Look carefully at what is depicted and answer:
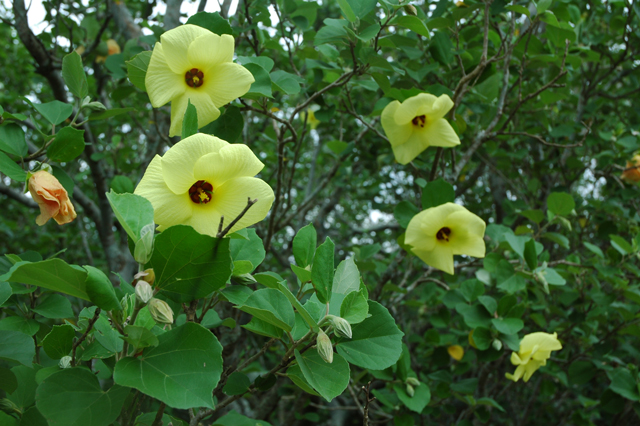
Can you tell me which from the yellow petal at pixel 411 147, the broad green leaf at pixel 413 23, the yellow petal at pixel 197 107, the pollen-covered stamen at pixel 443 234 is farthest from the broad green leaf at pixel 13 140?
the pollen-covered stamen at pixel 443 234

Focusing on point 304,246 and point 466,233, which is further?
point 466,233

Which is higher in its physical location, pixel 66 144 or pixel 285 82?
pixel 285 82

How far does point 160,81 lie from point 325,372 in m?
0.83

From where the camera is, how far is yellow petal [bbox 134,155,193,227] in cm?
94

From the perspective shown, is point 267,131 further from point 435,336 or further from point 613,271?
point 613,271

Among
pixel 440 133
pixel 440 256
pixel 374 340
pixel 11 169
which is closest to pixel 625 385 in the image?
pixel 440 256

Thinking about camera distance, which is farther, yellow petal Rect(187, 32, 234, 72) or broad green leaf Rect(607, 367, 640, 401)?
broad green leaf Rect(607, 367, 640, 401)

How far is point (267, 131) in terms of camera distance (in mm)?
2844

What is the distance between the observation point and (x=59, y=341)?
103cm

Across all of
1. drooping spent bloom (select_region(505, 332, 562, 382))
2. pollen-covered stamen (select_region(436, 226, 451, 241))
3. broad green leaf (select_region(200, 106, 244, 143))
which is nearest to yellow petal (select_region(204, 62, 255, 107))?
broad green leaf (select_region(200, 106, 244, 143))

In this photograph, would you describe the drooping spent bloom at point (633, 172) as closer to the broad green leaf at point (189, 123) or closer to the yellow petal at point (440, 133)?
the yellow petal at point (440, 133)

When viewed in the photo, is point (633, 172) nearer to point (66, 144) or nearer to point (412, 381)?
point (412, 381)

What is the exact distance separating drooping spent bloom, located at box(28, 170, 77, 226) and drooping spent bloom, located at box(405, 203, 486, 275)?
3.92 ft

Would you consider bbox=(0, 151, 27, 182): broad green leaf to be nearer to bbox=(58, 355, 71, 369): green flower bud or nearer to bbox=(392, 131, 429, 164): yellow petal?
bbox=(58, 355, 71, 369): green flower bud
